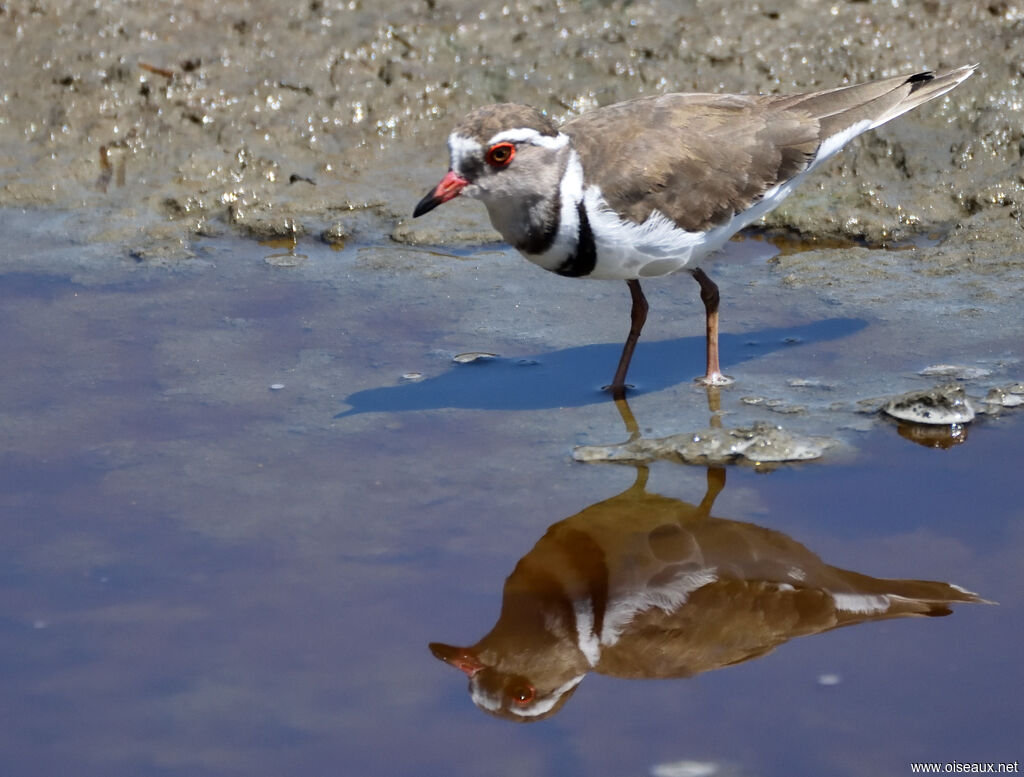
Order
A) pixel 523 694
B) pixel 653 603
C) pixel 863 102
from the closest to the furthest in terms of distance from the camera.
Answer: pixel 523 694 → pixel 653 603 → pixel 863 102

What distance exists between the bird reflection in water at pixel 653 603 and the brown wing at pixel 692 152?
142 centimetres

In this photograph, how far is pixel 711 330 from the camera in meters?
5.86

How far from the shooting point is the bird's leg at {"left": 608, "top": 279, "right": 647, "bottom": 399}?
5824 mm

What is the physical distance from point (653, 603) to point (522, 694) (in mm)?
641

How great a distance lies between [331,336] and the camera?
6.25 meters

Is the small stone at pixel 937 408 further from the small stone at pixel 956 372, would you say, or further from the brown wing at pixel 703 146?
the brown wing at pixel 703 146

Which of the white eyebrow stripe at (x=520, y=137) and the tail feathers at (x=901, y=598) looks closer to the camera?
the tail feathers at (x=901, y=598)

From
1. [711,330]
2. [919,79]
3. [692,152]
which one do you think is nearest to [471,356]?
[711,330]

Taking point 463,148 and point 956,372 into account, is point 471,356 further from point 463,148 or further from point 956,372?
point 956,372

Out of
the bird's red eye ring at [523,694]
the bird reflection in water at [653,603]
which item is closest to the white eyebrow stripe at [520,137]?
the bird reflection in water at [653,603]

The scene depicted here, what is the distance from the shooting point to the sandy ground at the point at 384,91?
7.45 meters

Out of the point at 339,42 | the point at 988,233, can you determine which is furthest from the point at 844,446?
the point at 339,42

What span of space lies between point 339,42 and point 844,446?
15.4 ft

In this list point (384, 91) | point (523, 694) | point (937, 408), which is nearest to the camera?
point (523, 694)
